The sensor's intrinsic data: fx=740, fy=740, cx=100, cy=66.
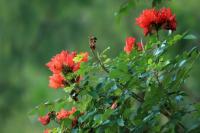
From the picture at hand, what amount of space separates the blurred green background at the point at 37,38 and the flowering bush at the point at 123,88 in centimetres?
589

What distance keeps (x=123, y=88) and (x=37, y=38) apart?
6.86 m

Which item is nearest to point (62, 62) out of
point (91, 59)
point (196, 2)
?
point (91, 59)

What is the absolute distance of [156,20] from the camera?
2.18 m

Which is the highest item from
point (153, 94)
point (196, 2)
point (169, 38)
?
point (196, 2)

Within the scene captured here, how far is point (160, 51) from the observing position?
1.97 meters

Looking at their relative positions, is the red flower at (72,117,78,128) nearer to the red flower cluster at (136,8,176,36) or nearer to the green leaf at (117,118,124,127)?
the green leaf at (117,118,124,127)

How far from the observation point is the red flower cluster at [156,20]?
2.17 metres

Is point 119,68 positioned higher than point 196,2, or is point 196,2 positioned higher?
point 196,2

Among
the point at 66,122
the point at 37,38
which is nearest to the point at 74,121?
the point at 66,122

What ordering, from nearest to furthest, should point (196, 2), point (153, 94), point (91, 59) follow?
point (153, 94) < point (91, 59) < point (196, 2)

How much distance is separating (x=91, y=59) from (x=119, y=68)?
16 centimetres

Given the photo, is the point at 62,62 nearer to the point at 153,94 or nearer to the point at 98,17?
the point at 153,94

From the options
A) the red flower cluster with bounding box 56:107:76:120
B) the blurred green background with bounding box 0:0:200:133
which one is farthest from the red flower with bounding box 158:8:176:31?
the blurred green background with bounding box 0:0:200:133

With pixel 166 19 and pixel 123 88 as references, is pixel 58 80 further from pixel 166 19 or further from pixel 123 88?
pixel 166 19
